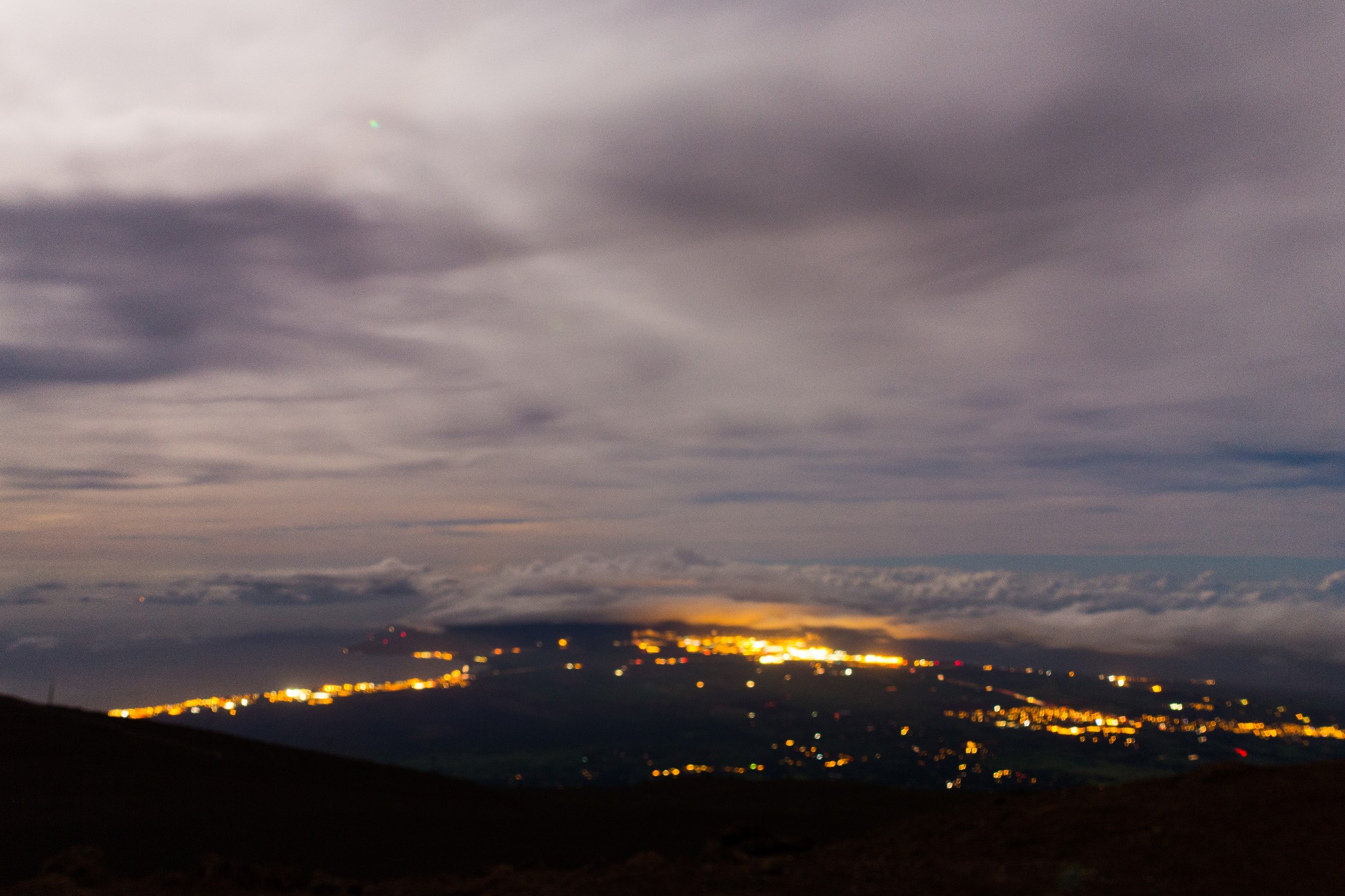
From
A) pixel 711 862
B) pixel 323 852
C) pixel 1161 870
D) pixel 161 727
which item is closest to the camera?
pixel 1161 870

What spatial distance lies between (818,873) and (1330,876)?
37.8 feet

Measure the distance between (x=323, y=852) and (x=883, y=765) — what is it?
142m

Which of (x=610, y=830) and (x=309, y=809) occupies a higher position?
(x=309, y=809)

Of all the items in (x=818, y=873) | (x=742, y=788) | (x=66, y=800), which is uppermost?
(x=818, y=873)

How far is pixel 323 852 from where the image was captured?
28.9 meters

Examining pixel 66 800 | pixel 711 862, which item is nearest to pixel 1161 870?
pixel 711 862

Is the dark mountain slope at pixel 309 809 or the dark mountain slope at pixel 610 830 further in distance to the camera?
the dark mountain slope at pixel 309 809

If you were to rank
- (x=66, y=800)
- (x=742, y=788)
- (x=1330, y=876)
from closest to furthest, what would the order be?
(x=1330, y=876) < (x=66, y=800) < (x=742, y=788)

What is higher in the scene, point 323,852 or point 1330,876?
point 1330,876

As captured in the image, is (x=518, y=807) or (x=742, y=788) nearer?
(x=518, y=807)

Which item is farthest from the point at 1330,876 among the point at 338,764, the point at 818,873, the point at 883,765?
the point at 883,765

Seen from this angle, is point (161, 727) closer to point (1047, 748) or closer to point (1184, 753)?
point (1047, 748)

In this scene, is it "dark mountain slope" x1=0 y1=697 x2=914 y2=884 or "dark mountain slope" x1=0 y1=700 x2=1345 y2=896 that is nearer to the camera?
"dark mountain slope" x1=0 y1=700 x2=1345 y2=896

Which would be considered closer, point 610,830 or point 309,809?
point 610,830
